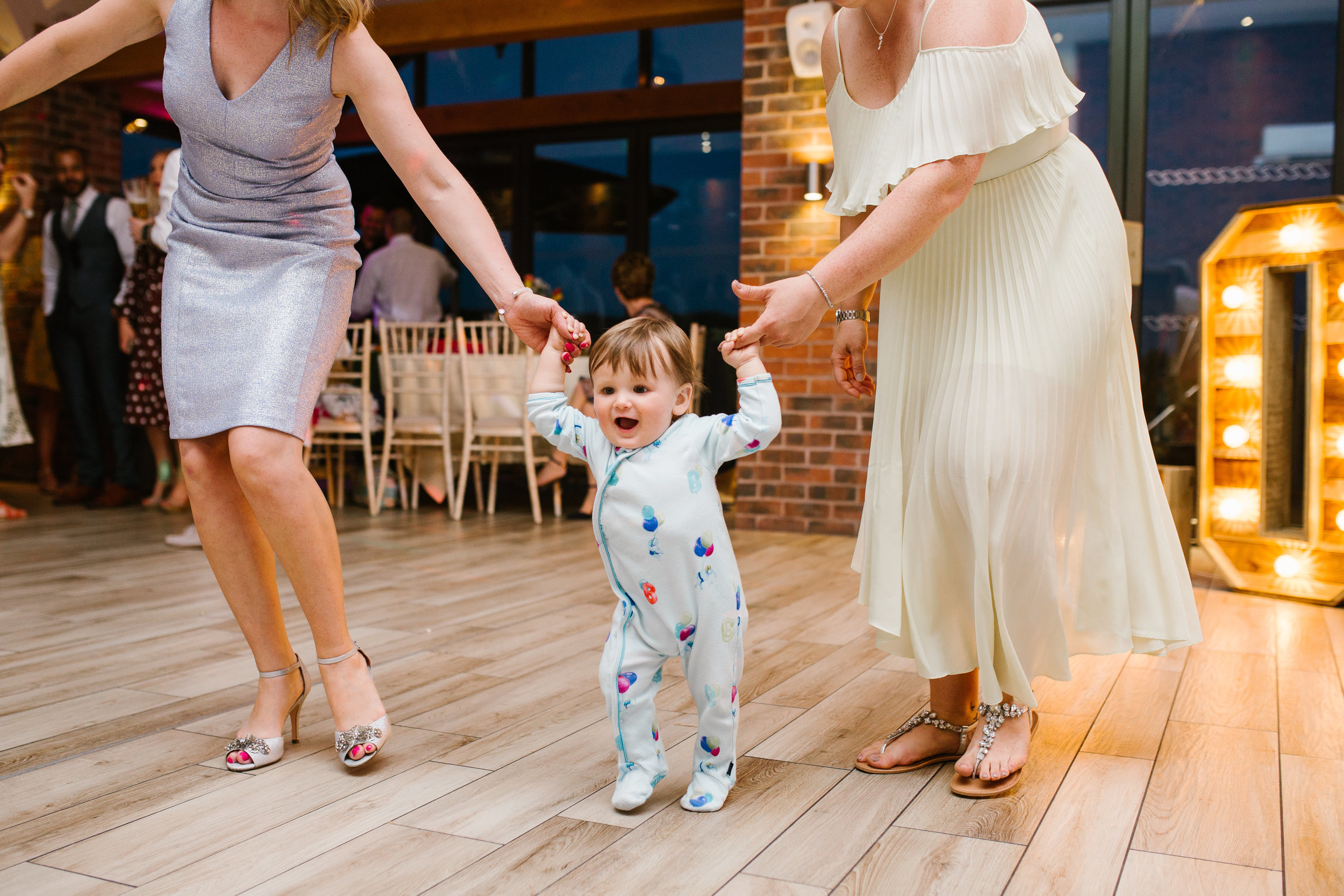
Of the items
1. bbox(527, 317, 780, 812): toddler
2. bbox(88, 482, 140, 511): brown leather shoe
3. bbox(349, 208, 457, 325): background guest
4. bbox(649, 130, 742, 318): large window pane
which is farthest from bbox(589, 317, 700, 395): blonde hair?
bbox(649, 130, 742, 318): large window pane

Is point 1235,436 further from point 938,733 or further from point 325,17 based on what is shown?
point 325,17

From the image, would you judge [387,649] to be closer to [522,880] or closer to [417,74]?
[522,880]

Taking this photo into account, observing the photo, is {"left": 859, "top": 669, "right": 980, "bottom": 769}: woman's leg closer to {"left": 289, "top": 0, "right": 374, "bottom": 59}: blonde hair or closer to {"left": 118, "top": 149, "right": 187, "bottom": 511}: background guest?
{"left": 289, "top": 0, "right": 374, "bottom": 59}: blonde hair

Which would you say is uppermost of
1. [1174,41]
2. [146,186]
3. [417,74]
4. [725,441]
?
[417,74]

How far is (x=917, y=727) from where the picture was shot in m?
1.73

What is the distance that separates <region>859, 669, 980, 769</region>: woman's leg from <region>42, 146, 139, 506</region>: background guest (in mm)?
4742

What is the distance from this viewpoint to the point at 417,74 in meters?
8.32

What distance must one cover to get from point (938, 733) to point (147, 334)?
13.8ft

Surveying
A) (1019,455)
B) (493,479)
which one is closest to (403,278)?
(493,479)

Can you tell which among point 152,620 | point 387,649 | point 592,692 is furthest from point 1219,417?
point 152,620

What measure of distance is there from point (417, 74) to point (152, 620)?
6596 mm

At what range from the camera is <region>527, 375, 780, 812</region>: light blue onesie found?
144cm

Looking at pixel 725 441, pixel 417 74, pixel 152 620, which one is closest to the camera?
pixel 725 441

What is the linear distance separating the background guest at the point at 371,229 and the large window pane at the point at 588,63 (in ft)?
5.19
